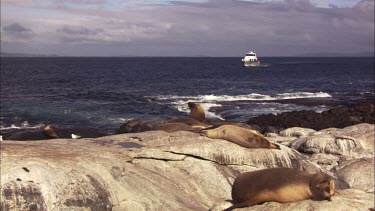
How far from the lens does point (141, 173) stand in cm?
1005

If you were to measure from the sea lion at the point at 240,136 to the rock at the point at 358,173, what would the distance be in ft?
9.59

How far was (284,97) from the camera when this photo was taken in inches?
2112

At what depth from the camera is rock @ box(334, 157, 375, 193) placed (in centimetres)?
1363

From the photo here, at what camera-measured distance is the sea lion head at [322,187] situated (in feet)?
26.3

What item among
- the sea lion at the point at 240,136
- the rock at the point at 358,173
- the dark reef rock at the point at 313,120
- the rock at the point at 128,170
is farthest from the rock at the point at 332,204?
the dark reef rock at the point at 313,120

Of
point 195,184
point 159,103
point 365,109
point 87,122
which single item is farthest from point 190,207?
point 159,103

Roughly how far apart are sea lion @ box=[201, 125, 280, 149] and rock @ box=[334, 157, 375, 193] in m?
2.92

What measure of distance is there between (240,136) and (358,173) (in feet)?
13.1

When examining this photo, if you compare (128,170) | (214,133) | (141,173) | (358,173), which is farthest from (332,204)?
(358,173)

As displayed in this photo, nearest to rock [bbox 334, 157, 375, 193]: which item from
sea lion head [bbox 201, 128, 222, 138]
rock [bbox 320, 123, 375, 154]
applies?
rock [bbox 320, 123, 375, 154]

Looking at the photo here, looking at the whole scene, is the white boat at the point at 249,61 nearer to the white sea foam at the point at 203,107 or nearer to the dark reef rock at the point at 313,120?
the white sea foam at the point at 203,107

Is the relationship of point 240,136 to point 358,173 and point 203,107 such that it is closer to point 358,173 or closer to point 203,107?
point 358,173

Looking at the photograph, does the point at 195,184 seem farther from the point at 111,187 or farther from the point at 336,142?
the point at 336,142

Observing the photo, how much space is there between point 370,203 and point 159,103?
39879 millimetres
